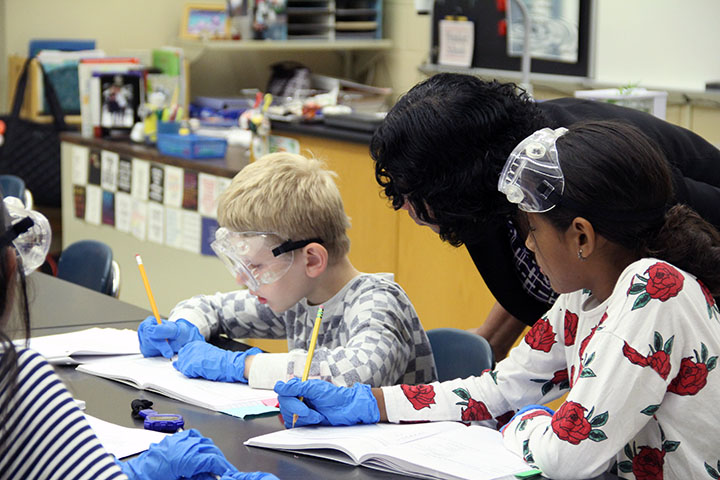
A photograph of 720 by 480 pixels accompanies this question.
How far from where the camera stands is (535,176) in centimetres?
129

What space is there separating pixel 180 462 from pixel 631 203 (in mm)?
680

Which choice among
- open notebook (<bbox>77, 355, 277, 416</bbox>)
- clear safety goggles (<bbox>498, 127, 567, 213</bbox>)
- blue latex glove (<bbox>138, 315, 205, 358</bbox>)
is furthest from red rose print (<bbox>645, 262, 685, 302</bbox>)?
blue latex glove (<bbox>138, 315, 205, 358</bbox>)

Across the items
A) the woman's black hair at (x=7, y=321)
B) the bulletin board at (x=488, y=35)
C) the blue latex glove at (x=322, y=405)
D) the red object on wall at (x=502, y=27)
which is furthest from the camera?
the red object on wall at (x=502, y=27)

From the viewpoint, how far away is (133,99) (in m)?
4.07

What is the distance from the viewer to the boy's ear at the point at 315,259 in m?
1.76

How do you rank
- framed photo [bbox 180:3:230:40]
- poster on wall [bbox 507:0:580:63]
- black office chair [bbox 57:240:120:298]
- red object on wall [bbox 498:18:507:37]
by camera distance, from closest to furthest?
black office chair [bbox 57:240:120:298] → poster on wall [bbox 507:0:580:63] → red object on wall [bbox 498:18:507:37] → framed photo [bbox 180:3:230:40]

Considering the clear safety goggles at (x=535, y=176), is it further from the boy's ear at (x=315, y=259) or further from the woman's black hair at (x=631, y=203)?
the boy's ear at (x=315, y=259)

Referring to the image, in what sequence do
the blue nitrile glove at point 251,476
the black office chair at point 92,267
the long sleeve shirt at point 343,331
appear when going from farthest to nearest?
the black office chair at point 92,267
the long sleeve shirt at point 343,331
the blue nitrile glove at point 251,476

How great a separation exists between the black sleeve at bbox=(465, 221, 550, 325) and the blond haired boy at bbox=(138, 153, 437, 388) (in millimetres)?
167

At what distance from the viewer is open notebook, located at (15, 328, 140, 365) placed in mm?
1732

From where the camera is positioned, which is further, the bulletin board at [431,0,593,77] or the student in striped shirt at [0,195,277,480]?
the bulletin board at [431,0,593,77]

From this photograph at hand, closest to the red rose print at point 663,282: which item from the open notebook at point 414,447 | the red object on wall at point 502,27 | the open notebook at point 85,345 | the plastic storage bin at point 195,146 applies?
the open notebook at point 414,447

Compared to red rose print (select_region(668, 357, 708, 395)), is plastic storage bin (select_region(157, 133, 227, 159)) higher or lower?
higher

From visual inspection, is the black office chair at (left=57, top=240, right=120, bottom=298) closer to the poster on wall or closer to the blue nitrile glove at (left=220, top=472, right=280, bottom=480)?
the blue nitrile glove at (left=220, top=472, right=280, bottom=480)
